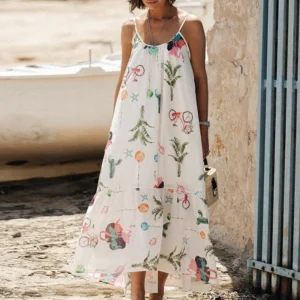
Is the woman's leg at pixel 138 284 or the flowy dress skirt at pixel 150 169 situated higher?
the flowy dress skirt at pixel 150 169

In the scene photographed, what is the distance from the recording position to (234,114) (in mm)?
5398

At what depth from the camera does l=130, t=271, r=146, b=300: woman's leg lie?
14.1 feet

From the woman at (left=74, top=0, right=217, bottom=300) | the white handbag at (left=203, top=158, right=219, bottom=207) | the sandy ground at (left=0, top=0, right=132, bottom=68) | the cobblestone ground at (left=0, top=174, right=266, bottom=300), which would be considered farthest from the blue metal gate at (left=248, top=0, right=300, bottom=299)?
the sandy ground at (left=0, top=0, right=132, bottom=68)

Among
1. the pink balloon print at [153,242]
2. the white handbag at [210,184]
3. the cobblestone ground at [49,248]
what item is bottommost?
the cobblestone ground at [49,248]

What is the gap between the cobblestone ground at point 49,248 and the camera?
16.2ft

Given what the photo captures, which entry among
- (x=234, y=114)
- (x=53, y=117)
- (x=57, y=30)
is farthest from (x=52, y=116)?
(x=234, y=114)

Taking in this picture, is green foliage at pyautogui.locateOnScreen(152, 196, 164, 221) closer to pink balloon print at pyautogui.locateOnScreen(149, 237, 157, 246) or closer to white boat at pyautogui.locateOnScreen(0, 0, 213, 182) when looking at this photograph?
pink balloon print at pyautogui.locateOnScreen(149, 237, 157, 246)

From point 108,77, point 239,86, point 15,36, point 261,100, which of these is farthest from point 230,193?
point 15,36

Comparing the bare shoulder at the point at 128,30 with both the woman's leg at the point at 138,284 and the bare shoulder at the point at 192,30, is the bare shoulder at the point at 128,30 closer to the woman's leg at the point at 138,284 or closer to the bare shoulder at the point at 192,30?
the bare shoulder at the point at 192,30

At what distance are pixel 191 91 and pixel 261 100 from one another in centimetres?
62

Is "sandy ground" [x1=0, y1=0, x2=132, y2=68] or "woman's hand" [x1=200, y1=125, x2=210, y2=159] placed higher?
"sandy ground" [x1=0, y1=0, x2=132, y2=68]

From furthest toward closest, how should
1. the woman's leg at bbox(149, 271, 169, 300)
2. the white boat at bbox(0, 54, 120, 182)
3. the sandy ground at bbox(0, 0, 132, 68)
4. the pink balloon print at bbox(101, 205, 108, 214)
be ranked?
1. the sandy ground at bbox(0, 0, 132, 68)
2. the white boat at bbox(0, 54, 120, 182)
3. the woman's leg at bbox(149, 271, 169, 300)
4. the pink balloon print at bbox(101, 205, 108, 214)

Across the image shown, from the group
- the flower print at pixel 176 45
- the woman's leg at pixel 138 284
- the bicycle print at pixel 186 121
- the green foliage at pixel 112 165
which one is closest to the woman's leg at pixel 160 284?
the woman's leg at pixel 138 284

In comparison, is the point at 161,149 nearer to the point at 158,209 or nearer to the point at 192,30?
the point at 158,209
